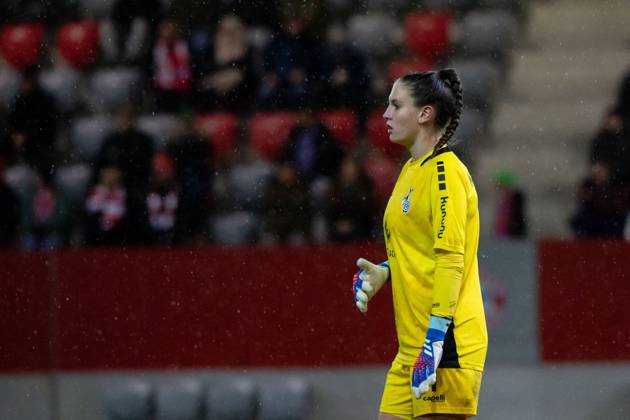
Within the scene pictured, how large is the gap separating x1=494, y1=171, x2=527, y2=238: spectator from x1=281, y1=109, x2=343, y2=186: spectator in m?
0.96

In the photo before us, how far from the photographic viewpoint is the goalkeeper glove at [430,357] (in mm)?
3820

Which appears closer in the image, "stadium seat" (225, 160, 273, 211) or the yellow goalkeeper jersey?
the yellow goalkeeper jersey

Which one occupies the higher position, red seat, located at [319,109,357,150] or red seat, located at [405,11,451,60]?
red seat, located at [405,11,451,60]

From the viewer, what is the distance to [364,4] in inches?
354

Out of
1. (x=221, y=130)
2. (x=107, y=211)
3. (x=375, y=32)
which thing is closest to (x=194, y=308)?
(x=107, y=211)

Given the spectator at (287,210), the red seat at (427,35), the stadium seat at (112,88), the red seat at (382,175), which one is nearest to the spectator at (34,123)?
the stadium seat at (112,88)

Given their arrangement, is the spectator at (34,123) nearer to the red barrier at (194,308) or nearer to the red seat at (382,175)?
the red barrier at (194,308)

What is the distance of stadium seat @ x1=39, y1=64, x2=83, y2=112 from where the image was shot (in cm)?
887

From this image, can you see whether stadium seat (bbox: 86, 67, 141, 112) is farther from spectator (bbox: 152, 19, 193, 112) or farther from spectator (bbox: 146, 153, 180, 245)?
spectator (bbox: 146, 153, 180, 245)

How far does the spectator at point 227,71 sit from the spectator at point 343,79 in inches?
20.6

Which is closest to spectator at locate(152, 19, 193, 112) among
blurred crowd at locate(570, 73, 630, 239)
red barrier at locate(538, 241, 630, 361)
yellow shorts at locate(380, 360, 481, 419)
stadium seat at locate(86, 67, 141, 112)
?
stadium seat at locate(86, 67, 141, 112)

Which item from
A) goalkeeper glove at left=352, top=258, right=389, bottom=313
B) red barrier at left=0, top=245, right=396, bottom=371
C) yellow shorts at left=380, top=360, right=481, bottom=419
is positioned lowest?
red barrier at left=0, top=245, right=396, bottom=371

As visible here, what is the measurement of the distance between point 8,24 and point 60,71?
0.46 metres

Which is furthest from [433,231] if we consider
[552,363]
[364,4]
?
[364,4]
